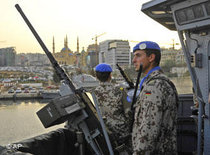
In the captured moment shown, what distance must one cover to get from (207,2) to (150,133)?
182cm

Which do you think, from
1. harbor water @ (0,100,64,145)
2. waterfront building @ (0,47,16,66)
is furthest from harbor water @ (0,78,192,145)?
waterfront building @ (0,47,16,66)

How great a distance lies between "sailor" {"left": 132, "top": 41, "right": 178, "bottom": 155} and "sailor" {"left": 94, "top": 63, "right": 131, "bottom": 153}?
3.72 ft

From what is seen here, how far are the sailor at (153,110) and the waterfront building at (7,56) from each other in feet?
546

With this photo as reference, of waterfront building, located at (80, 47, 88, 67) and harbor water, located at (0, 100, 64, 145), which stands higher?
waterfront building, located at (80, 47, 88, 67)

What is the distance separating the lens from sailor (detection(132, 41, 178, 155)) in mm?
1783

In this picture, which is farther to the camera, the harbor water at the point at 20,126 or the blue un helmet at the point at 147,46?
the harbor water at the point at 20,126

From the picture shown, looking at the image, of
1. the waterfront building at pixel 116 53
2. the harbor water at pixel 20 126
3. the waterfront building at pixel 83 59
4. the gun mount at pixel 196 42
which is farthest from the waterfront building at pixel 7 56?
the gun mount at pixel 196 42

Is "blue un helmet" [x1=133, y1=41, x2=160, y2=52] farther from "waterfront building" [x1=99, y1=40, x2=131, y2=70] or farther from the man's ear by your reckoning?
Result: "waterfront building" [x1=99, y1=40, x2=131, y2=70]

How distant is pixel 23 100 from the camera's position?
61.3 m

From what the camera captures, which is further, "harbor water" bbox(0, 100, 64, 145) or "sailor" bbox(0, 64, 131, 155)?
"harbor water" bbox(0, 100, 64, 145)

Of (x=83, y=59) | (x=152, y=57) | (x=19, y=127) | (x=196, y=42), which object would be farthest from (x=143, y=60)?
(x=83, y=59)

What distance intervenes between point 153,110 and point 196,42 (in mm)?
1867

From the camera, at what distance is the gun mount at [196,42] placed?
308 centimetres

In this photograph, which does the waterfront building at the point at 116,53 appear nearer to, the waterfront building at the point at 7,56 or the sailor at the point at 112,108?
the waterfront building at the point at 7,56
